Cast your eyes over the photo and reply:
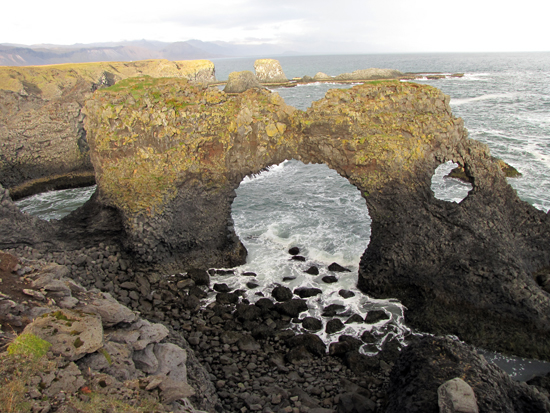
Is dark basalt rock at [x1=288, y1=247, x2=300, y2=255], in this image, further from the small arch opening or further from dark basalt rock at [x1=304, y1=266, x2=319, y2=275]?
the small arch opening

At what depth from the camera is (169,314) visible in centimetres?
1730

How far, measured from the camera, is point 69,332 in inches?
392

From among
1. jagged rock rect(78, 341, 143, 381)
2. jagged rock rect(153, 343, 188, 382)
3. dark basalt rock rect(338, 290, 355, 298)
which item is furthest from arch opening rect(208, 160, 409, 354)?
jagged rock rect(78, 341, 143, 381)

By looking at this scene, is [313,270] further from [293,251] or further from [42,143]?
[42,143]

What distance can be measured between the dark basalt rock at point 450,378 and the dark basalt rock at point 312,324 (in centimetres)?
478

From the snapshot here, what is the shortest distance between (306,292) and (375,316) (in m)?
3.59

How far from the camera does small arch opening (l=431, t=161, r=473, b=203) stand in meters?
30.9

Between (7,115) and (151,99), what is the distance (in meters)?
26.5

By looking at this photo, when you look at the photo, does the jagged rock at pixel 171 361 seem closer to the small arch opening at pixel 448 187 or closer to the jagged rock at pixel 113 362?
the jagged rock at pixel 113 362

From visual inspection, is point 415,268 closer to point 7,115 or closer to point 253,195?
point 253,195

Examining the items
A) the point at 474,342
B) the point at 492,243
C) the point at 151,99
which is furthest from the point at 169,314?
the point at 492,243

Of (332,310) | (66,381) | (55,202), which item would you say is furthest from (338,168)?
(55,202)

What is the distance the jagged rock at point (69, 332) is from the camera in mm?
9483

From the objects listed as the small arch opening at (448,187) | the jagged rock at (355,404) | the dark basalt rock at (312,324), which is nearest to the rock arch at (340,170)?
the dark basalt rock at (312,324)
